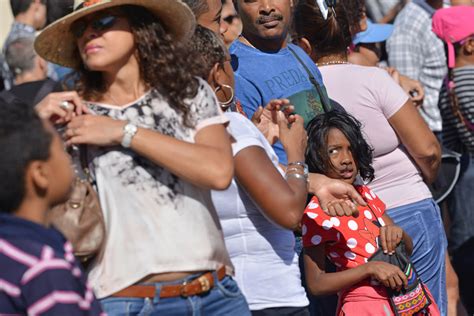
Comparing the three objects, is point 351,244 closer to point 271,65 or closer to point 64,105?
point 271,65

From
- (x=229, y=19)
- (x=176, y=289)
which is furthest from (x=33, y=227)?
(x=229, y=19)

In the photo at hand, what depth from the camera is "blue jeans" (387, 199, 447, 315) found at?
559 cm

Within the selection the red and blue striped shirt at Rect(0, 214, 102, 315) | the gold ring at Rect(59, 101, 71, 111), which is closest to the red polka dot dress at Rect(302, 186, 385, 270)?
the gold ring at Rect(59, 101, 71, 111)

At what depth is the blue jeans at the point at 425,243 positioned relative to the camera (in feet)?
18.3

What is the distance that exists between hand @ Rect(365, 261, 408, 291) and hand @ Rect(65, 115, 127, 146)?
168cm

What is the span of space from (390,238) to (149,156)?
1.70 meters

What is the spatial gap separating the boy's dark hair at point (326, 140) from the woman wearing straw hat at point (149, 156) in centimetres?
138

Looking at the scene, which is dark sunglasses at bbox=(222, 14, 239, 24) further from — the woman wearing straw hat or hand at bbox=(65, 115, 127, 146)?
hand at bbox=(65, 115, 127, 146)

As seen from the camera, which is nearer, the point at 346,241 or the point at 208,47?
the point at 208,47

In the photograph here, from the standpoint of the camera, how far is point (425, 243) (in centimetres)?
561

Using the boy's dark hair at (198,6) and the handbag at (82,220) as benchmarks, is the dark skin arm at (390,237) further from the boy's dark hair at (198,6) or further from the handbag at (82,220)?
the handbag at (82,220)

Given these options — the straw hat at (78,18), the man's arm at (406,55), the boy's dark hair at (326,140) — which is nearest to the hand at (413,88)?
the man's arm at (406,55)

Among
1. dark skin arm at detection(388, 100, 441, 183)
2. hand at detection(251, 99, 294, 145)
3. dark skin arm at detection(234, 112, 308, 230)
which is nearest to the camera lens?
dark skin arm at detection(234, 112, 308, 230)

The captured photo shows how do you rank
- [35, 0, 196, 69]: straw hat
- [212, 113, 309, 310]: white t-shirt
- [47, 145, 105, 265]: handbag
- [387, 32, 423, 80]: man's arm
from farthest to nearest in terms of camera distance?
1. [387, 32, 423, 80]: man's arm
2. [212, 113, 309, 310]: white t-shirt
3. [35, 0, 196, 69]: straw hat
4. [47, 145, 105, 265]: handbag
